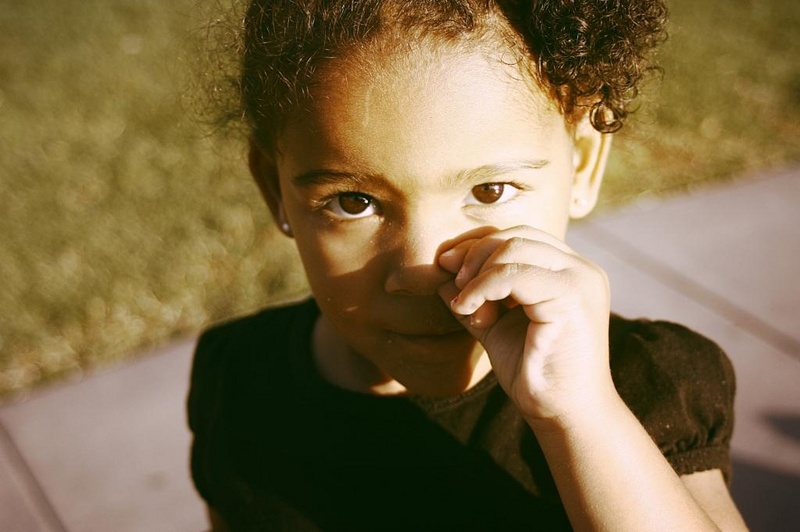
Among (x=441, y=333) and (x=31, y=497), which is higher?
(x=441, y=333)

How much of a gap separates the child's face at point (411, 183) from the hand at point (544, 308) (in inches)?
2.2

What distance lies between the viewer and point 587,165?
62.6 inches

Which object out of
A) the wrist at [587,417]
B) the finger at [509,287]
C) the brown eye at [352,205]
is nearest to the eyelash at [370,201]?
the brown eye at [352,205]

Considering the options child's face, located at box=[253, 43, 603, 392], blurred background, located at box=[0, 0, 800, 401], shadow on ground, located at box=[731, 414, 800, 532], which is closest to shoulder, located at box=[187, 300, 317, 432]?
child's face, located at box=[253, 43, 603, 392]

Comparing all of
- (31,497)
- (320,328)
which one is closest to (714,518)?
(320,328)

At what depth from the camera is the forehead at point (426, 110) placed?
4.08ft

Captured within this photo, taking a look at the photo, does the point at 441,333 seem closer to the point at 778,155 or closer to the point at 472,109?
the point at 472,109

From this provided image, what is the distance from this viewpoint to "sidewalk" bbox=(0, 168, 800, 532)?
2525 mm

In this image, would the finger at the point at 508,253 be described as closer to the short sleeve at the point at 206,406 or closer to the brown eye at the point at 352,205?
the brown eye at the point at 352,205

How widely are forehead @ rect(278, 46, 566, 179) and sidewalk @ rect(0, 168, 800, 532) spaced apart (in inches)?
64.2

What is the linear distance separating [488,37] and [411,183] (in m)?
0.28

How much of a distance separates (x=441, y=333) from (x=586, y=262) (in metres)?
0.29

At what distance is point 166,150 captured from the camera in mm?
4715

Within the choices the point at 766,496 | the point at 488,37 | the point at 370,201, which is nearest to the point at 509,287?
the point at 370,201
